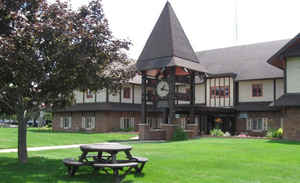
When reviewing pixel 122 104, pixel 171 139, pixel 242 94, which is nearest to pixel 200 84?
pixel 242 94

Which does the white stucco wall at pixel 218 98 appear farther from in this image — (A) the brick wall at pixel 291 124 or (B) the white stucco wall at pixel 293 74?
(A) the brick wall at pixel 291 124

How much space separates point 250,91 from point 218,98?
9.88 feet

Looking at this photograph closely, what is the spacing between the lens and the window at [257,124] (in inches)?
1248

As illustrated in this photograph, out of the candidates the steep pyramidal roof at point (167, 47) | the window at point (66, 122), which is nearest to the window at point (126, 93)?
the window at point (66, 122)

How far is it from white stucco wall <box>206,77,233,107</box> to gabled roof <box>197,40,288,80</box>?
3.01 feet

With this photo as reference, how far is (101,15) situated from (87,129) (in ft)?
85.6

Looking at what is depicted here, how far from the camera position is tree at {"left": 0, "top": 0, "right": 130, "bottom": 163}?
1026 cm

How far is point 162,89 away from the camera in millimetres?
26094

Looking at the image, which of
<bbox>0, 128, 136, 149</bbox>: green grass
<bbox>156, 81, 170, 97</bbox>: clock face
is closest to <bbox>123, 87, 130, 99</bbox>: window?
<bbox>0, 128, 136, 149</bbox>: green grass

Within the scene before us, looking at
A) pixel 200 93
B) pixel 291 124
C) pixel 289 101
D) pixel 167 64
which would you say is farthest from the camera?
pixel 200 93

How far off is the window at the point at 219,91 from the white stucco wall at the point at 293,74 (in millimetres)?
10594

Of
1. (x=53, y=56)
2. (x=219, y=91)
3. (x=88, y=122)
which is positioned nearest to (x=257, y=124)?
(x=219, y=91)

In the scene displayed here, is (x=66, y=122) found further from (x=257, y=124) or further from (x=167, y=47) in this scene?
(x=257, y=124)

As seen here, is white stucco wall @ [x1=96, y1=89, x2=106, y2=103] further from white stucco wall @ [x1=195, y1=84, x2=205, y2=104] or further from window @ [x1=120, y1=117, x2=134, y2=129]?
white stucco wall @ [x1=195, y1=84, x2=205, y2=104]
